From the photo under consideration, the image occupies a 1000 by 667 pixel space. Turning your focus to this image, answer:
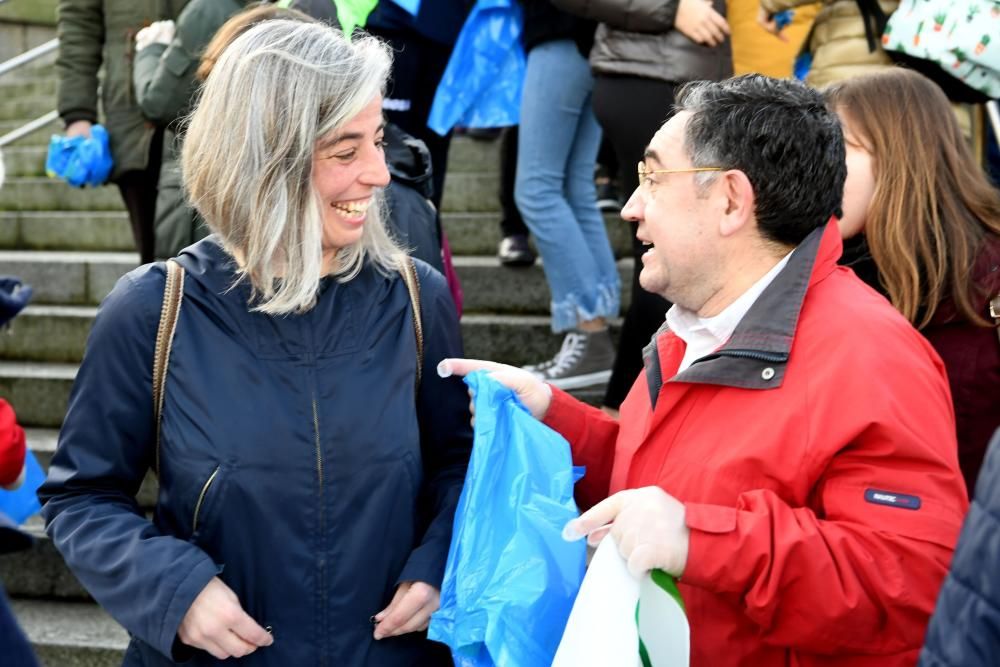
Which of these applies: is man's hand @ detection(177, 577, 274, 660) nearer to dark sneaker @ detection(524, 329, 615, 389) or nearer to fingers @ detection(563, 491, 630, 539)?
fingers @ detection(563, 491, 630, 539)

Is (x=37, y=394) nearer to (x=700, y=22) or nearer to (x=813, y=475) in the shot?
(x=700, y=22)

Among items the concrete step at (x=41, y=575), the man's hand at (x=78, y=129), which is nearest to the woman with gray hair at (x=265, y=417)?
the concrete step at (x=41, y=575)

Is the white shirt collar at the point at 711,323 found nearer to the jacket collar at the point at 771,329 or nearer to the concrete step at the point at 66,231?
the jacket collar at the point at 771,329

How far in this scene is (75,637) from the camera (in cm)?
394

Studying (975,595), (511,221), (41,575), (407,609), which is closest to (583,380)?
(511,221)

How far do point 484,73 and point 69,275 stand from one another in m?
2.54

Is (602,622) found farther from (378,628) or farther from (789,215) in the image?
(789,215)

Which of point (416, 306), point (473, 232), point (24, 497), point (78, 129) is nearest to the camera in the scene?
point (416, 306)

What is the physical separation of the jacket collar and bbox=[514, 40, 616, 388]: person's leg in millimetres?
2396

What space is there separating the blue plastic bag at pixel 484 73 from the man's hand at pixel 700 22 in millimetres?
847

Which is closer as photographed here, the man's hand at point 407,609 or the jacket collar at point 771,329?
the jacket collar at point 771,329

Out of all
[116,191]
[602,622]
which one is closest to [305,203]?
[602,622]

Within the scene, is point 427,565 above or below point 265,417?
below

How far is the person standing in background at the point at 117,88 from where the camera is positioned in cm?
463
